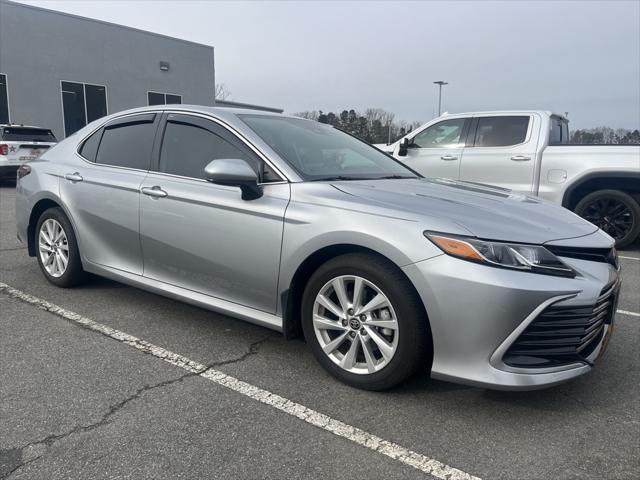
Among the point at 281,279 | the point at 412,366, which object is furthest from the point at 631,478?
the point at 281,279

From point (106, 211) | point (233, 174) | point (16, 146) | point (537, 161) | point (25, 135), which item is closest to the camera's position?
point (233, 174)

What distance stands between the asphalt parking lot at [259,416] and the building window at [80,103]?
20082mm

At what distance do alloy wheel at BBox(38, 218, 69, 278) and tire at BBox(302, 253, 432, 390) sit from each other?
8.43 feet

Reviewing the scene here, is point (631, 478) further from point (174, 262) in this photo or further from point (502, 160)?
point (502, 160)

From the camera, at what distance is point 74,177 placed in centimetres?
436

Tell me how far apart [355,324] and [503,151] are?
5526mm

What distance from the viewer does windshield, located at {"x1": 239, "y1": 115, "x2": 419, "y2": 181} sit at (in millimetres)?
3402

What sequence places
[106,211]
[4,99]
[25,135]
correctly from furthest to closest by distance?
[4,99], [25,135], [106,211]

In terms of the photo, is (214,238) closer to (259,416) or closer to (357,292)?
(357,292)

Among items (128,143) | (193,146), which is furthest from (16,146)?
(193,146)

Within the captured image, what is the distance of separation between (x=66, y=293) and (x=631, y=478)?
420 centimetres

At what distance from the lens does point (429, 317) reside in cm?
260

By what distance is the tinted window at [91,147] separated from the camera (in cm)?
443

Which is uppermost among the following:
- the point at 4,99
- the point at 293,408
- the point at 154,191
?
the point at 4,99
